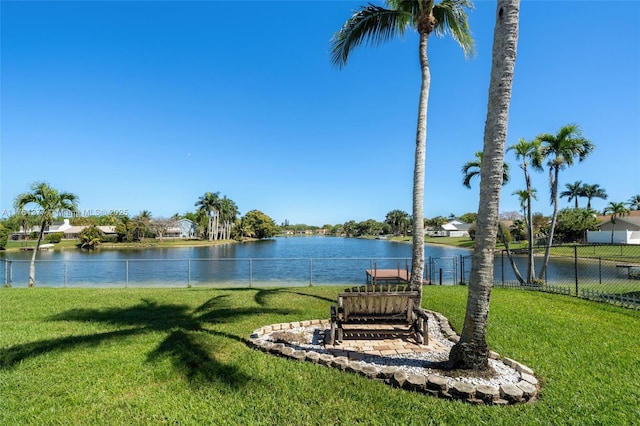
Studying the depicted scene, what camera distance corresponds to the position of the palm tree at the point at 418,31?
20.6ft

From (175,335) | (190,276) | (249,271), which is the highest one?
(175,335)

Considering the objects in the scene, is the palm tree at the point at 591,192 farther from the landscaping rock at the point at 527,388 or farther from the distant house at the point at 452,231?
the landscaping rock at the point at 527,388

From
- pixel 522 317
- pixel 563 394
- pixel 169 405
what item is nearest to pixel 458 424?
pixel 563 394

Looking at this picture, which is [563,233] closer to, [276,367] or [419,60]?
[419,60]

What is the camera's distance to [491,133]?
11.5ft

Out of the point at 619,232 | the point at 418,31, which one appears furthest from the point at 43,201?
the point at 619,232

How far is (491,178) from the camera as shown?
3.45m

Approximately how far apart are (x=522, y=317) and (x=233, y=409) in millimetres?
5717

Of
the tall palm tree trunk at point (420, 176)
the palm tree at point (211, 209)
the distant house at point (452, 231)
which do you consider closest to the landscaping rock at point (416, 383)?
the tall palm tree trunk at point (420, 176)

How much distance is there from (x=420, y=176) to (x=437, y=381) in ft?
13.4

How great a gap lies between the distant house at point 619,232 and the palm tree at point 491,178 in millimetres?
43056

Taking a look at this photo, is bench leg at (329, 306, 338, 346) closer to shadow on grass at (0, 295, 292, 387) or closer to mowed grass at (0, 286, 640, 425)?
mowed grass at (0, 286, 640, 425)

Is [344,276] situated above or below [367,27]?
below

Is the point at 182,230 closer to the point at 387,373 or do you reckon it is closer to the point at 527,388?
the point at 387,373
